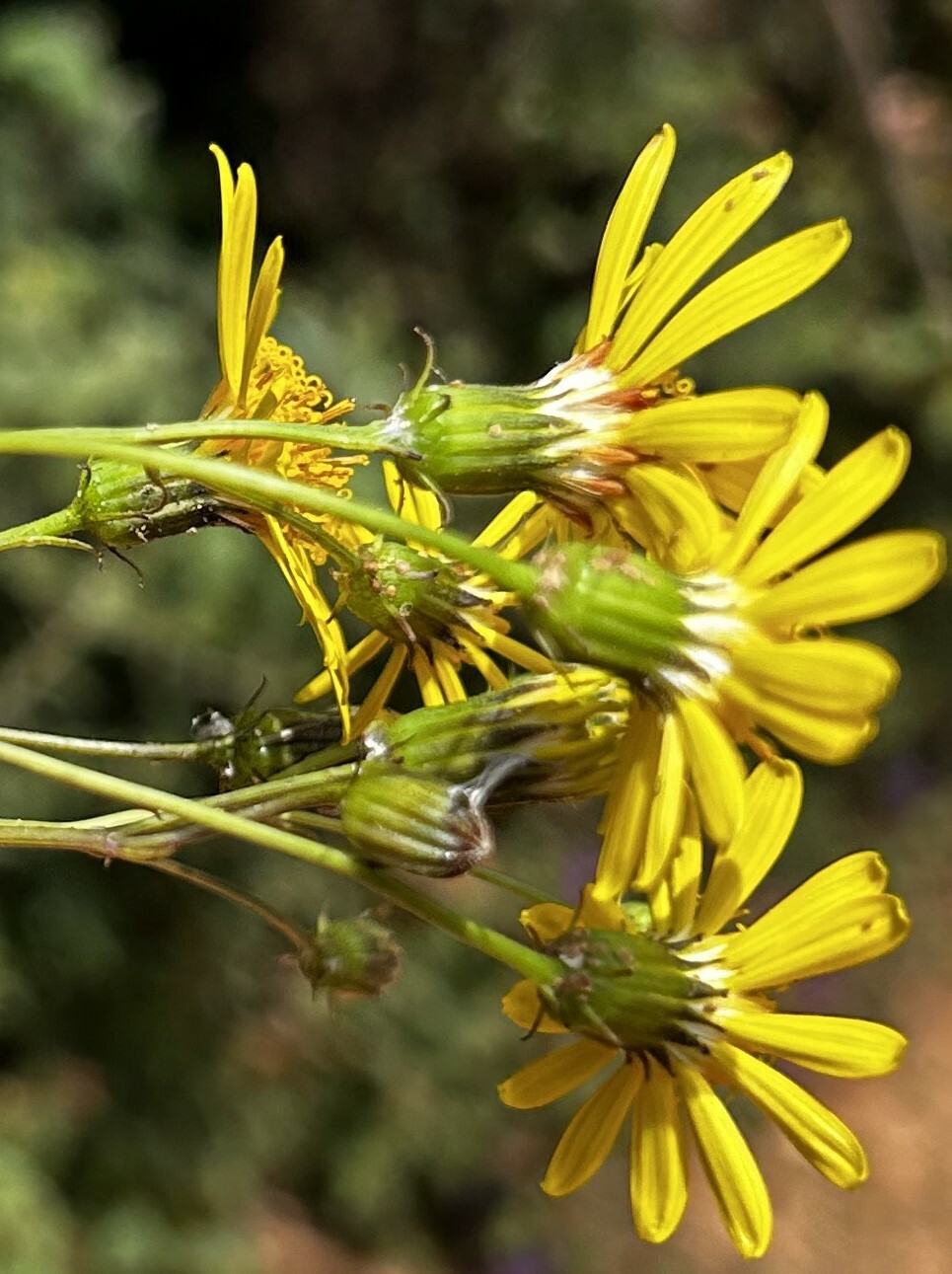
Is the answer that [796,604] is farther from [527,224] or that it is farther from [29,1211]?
[527,224]

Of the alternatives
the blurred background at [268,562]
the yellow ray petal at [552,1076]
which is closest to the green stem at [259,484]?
the yellow ray petal at [552,1076]

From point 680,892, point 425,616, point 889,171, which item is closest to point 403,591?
point 425,616

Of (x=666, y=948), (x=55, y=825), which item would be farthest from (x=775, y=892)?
(x=55, y=825)

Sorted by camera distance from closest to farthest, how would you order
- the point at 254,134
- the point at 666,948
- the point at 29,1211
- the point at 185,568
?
the point at 666,948, the point at 29,1211, the point at 185,568, the point at 254,134

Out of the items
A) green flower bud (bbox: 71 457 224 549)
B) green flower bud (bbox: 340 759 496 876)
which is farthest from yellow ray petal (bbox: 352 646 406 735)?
green flower bud (bbox: 71 457 224 549)

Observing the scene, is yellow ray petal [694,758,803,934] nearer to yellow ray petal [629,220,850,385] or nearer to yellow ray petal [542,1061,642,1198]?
yellow ray petal [542,1061,642,1198]

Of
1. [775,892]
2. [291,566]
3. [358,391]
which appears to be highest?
[358,391]

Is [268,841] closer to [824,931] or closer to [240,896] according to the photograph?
[240,896]

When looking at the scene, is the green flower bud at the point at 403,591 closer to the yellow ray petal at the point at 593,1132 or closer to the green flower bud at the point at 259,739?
the green flower bud at the point at 259,739
